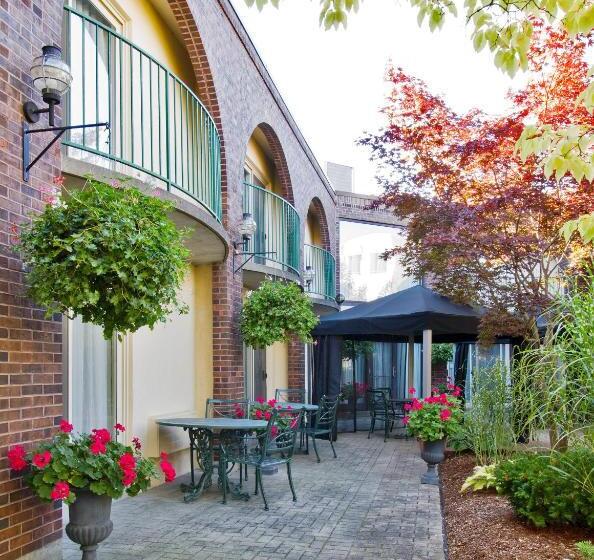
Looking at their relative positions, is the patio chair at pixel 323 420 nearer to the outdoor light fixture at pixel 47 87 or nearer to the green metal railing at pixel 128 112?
the green metal railing at pixel 128 112

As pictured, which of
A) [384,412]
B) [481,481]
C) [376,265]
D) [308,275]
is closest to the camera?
[481,481]

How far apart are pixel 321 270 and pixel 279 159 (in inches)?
142

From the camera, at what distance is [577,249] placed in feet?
27.0

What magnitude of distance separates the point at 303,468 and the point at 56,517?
4.42 m

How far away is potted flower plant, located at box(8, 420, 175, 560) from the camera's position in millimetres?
3428

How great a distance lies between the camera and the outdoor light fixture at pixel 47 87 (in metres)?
3.56

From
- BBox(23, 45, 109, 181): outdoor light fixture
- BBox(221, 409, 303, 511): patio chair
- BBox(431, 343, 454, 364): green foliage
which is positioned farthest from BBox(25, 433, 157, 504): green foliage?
BBox(431, 343, 454, 364): green foliage

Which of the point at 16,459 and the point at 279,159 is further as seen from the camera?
the point at 279,159

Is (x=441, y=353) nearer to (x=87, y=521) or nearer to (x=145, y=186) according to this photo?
(x=145, y=186)

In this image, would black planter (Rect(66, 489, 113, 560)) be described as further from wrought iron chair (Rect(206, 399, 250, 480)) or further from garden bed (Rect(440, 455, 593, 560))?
wrought iron chair (Rect(206, 399, 250, 480))

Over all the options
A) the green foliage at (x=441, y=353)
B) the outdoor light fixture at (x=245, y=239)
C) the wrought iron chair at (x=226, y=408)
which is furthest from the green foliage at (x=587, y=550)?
the green foliage at (x=441, y=353)

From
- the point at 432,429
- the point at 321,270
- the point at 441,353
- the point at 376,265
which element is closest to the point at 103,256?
the point at 432,429

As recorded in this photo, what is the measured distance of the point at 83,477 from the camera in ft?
11.5

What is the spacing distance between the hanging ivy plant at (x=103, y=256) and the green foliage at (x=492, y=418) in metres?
4.12
